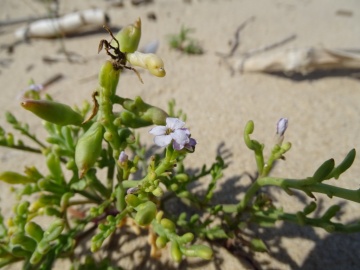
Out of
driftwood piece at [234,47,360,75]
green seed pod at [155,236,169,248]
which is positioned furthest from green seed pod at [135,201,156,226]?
driftwood piece at [234,47,360,75]

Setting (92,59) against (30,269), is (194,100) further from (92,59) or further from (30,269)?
(30,269)

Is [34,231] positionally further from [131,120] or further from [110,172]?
[131,120]

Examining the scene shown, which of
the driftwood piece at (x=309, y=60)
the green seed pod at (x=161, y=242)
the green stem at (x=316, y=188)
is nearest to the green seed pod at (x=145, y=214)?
the green seed pod at (x=161, y=242)

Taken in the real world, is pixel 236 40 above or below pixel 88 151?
above

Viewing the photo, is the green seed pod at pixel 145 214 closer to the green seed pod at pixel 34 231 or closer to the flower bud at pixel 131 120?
the flower bud at pixel 131 120

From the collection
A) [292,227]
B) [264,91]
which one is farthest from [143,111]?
[264,91]

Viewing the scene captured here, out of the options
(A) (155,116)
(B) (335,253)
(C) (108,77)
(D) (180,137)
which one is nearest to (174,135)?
(D) (180,137)

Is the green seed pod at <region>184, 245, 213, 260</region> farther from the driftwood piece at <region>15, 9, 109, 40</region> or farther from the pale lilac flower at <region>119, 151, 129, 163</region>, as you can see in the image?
the driftwood piece at <region>15, 9, 109, 40</region>
